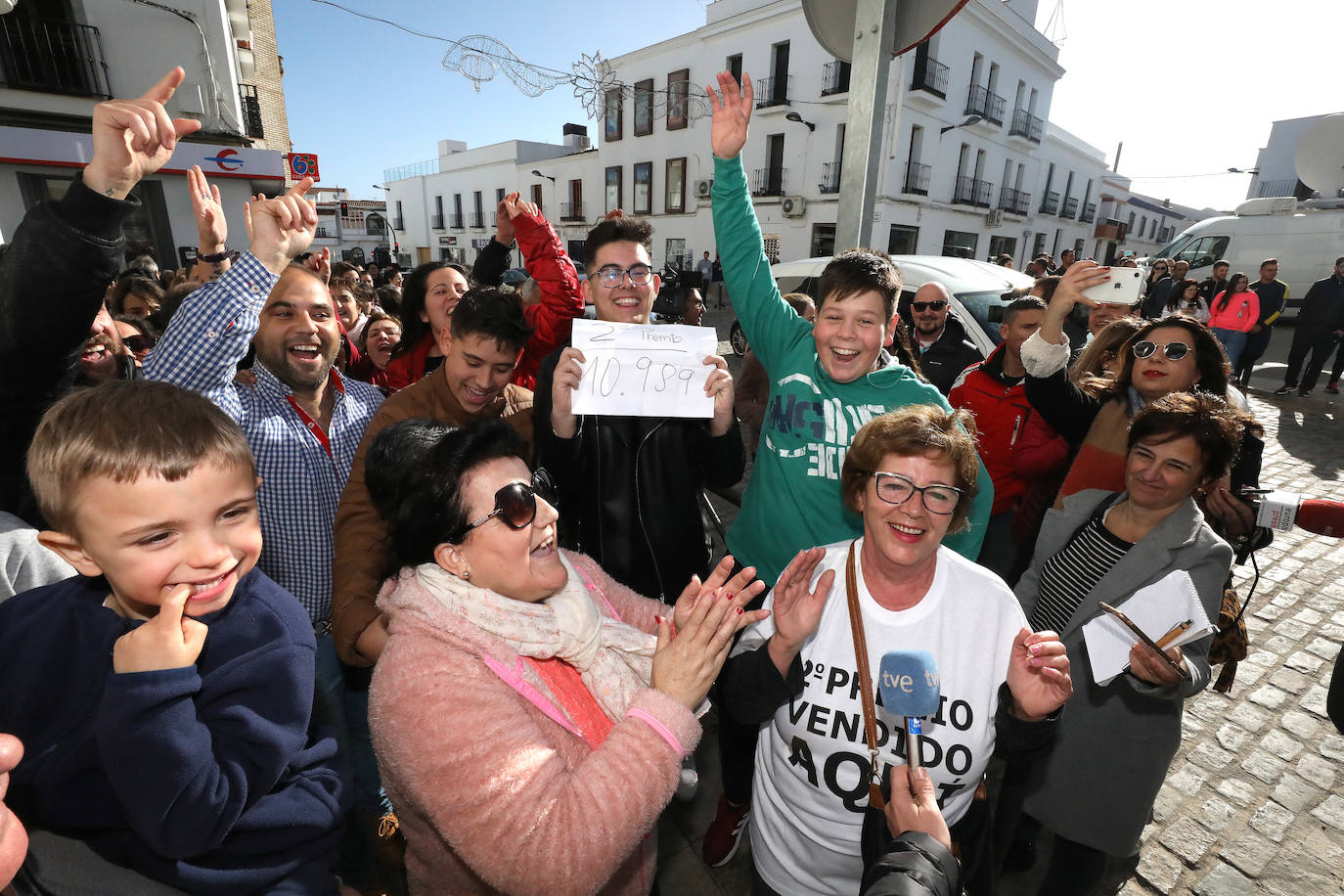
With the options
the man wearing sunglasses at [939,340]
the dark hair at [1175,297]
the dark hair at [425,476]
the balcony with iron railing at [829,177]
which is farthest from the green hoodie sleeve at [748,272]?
the balcony with iron railing at [829,177]

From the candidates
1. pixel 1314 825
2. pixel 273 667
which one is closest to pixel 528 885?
pixel 273 667

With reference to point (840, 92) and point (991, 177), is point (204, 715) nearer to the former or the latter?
point (840, 92)

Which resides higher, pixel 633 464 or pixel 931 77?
pixel 931 77

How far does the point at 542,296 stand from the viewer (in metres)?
3.24

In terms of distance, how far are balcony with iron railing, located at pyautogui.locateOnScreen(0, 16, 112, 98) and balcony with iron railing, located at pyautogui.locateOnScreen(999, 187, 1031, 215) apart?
104ft

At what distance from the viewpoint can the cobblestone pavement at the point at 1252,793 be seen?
97.8 inches

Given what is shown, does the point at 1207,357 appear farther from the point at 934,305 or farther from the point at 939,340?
the point at 934,305

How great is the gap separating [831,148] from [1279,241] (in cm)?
1426

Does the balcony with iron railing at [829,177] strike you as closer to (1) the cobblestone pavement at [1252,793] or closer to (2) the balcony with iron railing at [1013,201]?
(2) the balcony with iron railing at [1013,201]

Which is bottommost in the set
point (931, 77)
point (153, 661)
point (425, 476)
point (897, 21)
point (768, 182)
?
point (153, 661)

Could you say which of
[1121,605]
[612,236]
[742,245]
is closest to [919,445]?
[1121,605]

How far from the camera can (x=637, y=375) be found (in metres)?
2.24

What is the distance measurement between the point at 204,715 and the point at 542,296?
250cm

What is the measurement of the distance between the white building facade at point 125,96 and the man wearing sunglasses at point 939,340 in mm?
15245
